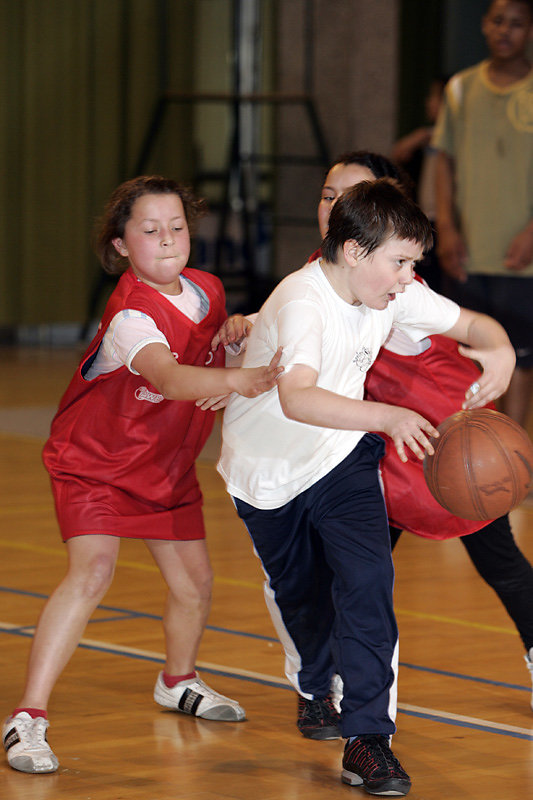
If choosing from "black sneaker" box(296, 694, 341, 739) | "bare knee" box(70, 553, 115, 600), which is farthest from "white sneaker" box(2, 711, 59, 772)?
"black sneaker" box(296, 694, 341, 739)

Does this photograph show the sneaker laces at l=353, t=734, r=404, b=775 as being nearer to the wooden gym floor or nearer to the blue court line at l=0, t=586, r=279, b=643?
the wooden gym floor

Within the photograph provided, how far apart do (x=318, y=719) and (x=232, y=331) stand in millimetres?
821

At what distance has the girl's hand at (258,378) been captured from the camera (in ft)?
8.50

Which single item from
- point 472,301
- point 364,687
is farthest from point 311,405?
point 472,301

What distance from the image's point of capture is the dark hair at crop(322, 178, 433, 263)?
2.75 metres

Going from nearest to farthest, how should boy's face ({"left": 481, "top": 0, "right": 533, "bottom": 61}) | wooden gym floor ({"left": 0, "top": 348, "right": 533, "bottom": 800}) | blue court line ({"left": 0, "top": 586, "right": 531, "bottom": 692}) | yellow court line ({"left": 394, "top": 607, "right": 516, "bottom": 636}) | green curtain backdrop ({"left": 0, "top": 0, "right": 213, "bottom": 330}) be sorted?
wooden gym floor ({"left": 0, "top": 348, "right": 533, "bottom": 800}) → blue court line ({"left": 0, "top": 586, "right": 531, "bottom": 692}) → yellow court line ({"left": 394, "top": 607, "right": 516, "bottom": 636}) → boy's face ({"left": 481, "top": 0, "right": 533, "bottom": 61}) → green curtain backdrop ({"left": 0, "top": 0, "right": 213, "bottom": 330})

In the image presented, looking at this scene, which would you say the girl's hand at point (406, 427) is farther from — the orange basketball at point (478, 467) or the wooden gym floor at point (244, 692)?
the wooden gym floor at point (244, 692)

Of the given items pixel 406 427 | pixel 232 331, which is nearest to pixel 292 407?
pixel 406 427

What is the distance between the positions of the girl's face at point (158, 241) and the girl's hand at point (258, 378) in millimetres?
466

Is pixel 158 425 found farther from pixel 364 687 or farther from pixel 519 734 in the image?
pixel 519 734

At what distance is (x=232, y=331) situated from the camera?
9.91 ft

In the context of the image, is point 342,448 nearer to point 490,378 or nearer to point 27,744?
point 490,378

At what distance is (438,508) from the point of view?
307 centimetres

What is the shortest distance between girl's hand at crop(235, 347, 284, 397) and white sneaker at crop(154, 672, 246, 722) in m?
0.82
